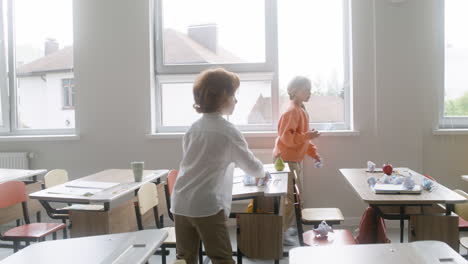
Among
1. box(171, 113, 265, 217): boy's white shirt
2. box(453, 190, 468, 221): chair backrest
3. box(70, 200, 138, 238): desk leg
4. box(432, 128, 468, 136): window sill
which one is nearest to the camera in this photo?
box(171, 113, 265, 217): boy's white shirt

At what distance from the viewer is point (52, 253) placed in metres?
1.39

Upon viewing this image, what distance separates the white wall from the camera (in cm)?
397

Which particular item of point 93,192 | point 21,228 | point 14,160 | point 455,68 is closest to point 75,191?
point 93,192

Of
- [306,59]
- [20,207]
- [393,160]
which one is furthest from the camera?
[306,59]

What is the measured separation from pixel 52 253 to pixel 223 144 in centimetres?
90

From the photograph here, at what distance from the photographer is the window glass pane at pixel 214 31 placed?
4.32 m

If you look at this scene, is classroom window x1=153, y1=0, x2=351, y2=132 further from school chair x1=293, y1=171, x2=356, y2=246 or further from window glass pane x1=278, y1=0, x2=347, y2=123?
school chair x1=293, y1=171, x2=356, y2=246

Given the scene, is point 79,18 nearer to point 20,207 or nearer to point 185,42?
point 185,42

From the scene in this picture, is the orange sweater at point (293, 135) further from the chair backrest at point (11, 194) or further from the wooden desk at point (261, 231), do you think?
the chair backrest at point (11, 194)

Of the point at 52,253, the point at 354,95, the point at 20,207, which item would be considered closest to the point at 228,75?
the point at 52,253

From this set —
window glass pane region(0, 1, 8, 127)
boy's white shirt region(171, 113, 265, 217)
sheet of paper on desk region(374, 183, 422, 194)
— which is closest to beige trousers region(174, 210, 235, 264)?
boy's white shirt region(171, 113, 265, 217)

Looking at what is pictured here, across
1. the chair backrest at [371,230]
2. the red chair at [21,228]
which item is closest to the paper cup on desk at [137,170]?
the red chair at [21,228]

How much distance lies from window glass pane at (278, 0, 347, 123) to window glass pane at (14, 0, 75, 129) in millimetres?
2254

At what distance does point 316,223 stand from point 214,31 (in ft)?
7.69
